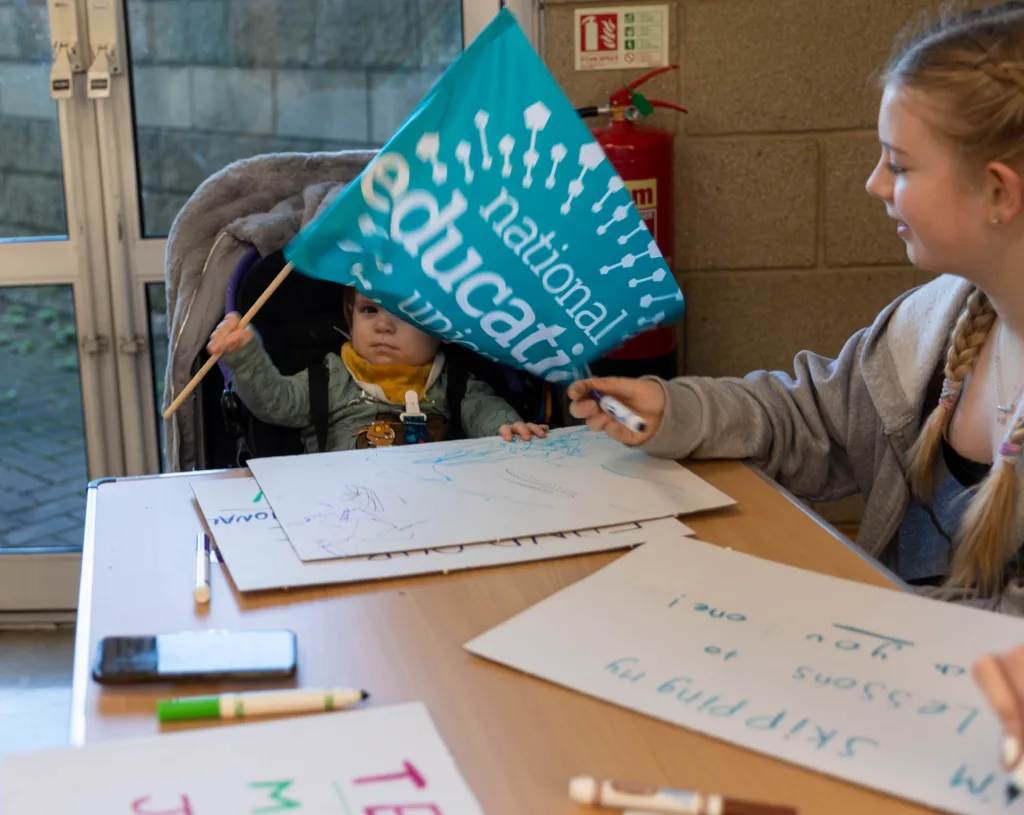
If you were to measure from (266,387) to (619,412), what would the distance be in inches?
24.8

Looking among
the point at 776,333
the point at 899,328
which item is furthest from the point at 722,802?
the point at 776,333

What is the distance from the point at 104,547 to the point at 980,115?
97 centimetres

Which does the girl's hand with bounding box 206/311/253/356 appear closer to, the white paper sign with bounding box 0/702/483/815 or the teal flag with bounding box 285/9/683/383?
the teal flag with bounding box 285/9/683/383

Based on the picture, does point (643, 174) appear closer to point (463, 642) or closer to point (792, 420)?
point (792, 420)

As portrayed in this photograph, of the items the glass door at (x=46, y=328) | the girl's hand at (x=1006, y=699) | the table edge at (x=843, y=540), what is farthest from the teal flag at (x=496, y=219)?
the glass door at (x=46, y=328)

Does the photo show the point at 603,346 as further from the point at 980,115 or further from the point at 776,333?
the point at 776,333

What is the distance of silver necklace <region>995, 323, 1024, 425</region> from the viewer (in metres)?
Answer: 1.24

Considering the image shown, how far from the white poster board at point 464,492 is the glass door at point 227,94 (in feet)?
4.34

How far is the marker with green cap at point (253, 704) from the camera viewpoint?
752 millimetres

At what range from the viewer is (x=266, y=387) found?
5.40 ft

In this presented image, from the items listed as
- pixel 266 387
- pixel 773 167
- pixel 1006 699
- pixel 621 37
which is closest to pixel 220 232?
pixel 266 387

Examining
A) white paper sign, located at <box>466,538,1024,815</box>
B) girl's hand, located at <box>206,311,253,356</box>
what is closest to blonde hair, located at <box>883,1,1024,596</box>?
white paper sign, located at <box>466,538,1024,815</box>

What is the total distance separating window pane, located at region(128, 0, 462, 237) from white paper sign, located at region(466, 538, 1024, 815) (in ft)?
5.69

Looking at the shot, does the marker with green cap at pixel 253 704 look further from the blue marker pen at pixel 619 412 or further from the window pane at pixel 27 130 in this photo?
the window pane at pixel 27 130
